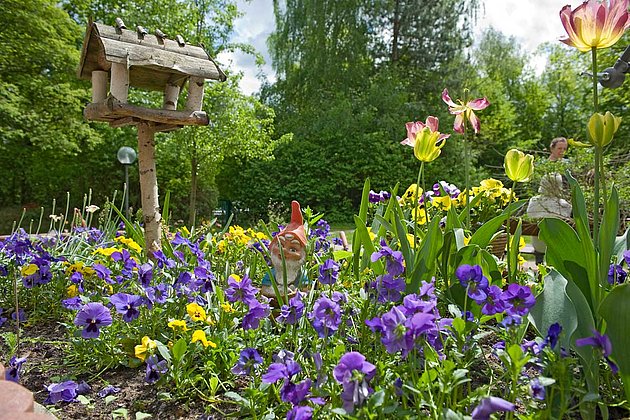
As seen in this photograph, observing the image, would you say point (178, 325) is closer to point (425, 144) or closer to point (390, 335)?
point (390, 335)

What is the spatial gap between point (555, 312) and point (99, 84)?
281cm

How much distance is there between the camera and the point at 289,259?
6.32 ft

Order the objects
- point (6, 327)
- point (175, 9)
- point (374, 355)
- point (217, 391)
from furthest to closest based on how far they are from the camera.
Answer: point (175, 9) < point (6, 327) < point (217, 391) < point (374, 355)

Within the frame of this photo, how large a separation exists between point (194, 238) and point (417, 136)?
168 cm

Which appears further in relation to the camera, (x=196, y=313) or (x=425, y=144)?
(x=425, y=144)

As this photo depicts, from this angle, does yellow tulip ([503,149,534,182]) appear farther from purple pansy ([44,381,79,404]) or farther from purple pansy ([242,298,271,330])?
purple pansy ([44,381,79,404])

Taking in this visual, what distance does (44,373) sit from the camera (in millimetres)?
1756

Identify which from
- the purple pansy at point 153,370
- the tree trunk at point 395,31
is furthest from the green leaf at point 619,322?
the tree trunk at point 395,31

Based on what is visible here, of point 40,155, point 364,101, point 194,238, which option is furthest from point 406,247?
point 364,101

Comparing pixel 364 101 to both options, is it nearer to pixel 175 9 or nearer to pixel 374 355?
pixel 175 9

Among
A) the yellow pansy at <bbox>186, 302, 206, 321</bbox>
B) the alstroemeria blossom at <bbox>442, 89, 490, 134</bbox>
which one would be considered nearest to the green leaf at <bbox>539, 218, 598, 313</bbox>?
the alstroemeria blossom at <bbox>442, 89, 490, 134</bbox>

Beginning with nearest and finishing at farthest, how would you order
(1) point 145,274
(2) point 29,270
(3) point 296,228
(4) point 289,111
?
(1) point 145,274, (3) point 296,228, (2) point 29,270, (4) point 289,111

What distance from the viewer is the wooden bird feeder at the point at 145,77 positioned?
2697 millimetres

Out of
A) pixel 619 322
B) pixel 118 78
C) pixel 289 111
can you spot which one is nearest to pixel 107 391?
pixel 619 322
